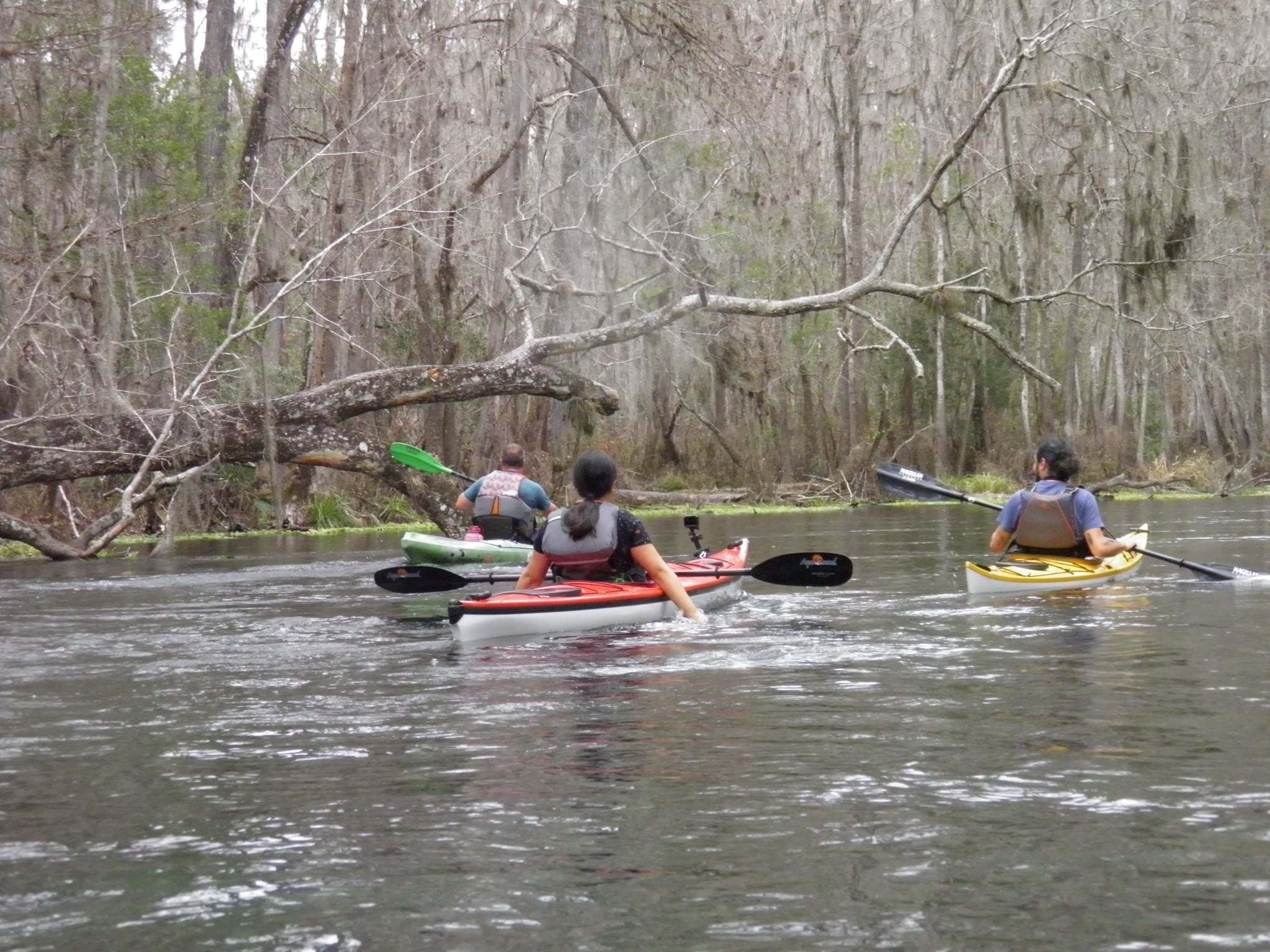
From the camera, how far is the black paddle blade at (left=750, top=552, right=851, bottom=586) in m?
10.4

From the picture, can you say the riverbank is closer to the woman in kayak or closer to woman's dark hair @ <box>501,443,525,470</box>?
woman's dark hair @ <box>501,443,525,470</box>

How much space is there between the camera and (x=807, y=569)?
10.5 m

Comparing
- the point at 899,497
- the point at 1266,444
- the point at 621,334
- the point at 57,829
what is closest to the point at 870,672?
the point at 57,829

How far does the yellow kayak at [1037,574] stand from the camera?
10.9m

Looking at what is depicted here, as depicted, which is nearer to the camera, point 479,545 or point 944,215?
point 479,545

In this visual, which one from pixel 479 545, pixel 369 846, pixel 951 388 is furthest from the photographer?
pixel 951 388

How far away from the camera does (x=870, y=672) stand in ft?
25.1

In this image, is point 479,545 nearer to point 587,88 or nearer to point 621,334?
point 621,334

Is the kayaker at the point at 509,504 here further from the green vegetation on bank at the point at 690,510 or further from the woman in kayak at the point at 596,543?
the green vegetation on bank at the point at 690,510

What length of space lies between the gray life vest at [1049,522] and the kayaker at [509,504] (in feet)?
12.6

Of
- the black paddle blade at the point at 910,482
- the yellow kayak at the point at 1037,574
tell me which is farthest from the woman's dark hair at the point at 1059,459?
the black paddle blade at the point at 910,482

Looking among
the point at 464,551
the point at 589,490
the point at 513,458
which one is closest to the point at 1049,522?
the point at 589,490

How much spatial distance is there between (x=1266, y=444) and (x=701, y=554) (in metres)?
28.5

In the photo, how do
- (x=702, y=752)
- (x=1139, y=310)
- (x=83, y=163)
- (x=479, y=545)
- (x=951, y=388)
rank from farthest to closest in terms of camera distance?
1. (x=951, y=388)
2. (x=1139, y=310)
3. (x=83, y=163)
4. (x=479, y=545)
5. (x=702, y=752)
